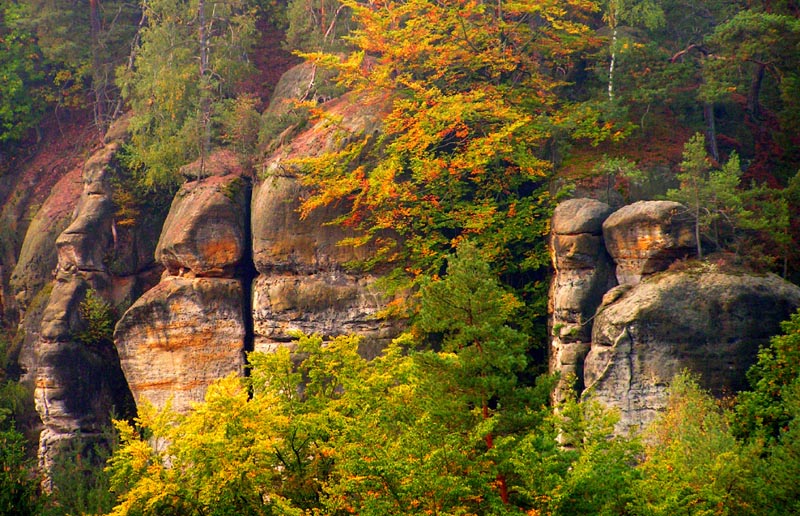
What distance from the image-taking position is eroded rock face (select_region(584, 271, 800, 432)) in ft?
69.5

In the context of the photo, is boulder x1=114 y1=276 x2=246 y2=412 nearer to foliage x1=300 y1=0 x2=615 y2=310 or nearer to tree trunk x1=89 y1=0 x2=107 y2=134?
foliage x1=300 y1=0 x2=615 y2=310

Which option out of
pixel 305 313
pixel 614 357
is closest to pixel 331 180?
pixel 305 313

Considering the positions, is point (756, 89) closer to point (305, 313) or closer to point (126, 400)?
point (305, 313)

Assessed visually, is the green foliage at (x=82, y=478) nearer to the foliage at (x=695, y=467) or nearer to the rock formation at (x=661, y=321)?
the rock formation at (x=661, y=321)

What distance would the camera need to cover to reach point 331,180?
2748cm

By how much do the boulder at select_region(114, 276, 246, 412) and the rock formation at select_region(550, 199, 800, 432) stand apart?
10652mm

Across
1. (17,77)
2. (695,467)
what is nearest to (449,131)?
(695,467)

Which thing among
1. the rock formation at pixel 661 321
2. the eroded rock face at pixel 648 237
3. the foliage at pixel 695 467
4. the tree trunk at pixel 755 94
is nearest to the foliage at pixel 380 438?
the foliage at pixel 695 467

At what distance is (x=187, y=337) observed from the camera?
28.5 meters

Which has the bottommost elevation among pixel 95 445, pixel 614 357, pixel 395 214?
pixel 95 445

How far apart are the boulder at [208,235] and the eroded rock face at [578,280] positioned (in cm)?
1061

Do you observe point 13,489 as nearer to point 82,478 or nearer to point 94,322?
point 82,478

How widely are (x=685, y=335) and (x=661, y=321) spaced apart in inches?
24.6

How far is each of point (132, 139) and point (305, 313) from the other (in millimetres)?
11208
